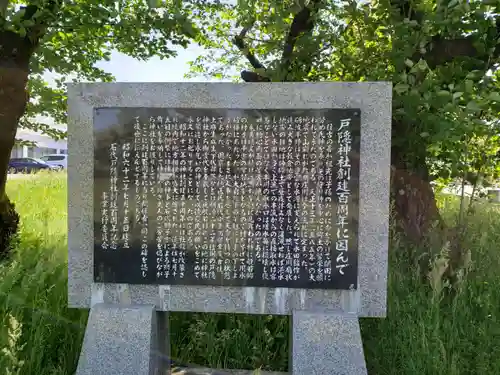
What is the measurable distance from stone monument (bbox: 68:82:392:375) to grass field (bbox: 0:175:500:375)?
15.5 inches

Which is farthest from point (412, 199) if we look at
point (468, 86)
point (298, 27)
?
point (298, 27)

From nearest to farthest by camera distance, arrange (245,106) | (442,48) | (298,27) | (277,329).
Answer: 1. (245,106)
2. (277,329)
3. (442,48)
4. (298,27)

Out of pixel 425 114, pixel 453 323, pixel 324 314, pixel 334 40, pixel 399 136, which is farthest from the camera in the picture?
pixel 334 40

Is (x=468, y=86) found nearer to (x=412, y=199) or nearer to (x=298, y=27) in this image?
(x=412, y=199)

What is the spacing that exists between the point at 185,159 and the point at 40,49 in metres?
2.86

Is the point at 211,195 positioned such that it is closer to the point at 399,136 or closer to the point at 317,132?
the point at 317,132

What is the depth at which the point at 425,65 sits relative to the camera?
2.98 m

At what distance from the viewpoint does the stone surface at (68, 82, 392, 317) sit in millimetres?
2641

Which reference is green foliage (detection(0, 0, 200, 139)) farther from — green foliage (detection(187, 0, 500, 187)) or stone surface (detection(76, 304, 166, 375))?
stone surface (detection(76, 304, 166, 375))

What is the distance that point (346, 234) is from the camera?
2.64 meters

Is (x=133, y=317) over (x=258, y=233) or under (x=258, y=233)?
under

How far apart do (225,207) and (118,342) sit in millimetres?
1084

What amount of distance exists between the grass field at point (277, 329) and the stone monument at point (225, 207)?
1.29 ft

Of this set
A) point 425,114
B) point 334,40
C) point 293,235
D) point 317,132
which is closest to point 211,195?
point 293,235
